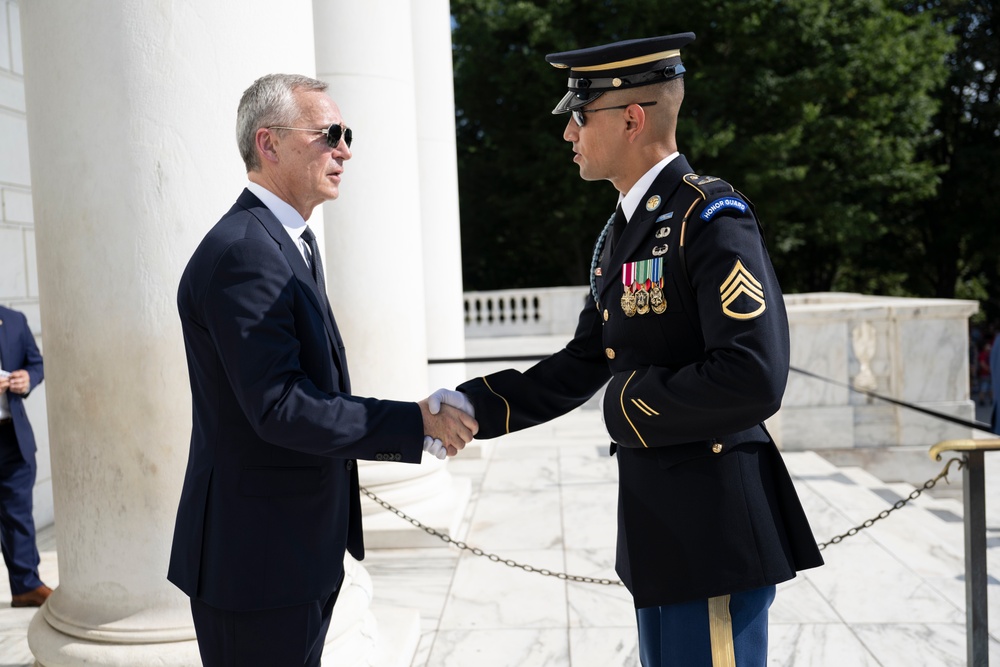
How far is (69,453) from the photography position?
3893 mm

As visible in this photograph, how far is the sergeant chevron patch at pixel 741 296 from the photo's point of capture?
8.21 feet

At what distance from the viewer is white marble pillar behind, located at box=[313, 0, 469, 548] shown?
730 centimetres

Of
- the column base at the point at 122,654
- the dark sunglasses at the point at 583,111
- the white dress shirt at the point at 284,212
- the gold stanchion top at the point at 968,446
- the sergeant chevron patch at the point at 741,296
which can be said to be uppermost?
the dark sunglasses at the point at 583,111

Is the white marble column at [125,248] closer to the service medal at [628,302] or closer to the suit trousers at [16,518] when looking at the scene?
the service medal at [628,302]

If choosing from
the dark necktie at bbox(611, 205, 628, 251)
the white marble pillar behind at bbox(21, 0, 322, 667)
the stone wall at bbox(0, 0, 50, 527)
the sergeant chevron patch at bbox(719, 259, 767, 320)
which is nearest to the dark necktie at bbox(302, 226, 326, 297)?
the white marble pillar behind at bbox(21, 0, 322, 667)

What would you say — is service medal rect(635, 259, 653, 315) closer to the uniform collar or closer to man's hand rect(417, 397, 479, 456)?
the uniform collar

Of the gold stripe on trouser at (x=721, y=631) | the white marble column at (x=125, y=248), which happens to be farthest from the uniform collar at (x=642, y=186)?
the white marble column at (x=125, y=248)

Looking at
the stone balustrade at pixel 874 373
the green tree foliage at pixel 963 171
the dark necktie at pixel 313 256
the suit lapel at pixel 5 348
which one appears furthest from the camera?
the green tree foliage at pixel 963 171

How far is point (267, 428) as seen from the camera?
8.68 ft

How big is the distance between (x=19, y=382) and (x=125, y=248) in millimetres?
3276

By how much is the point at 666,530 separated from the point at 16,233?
7853 millimetres

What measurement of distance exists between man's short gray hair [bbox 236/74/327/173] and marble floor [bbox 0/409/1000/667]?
329cm

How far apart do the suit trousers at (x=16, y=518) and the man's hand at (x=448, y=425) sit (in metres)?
4.35

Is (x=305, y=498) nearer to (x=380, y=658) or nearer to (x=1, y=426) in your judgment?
(x=380, y=658)
